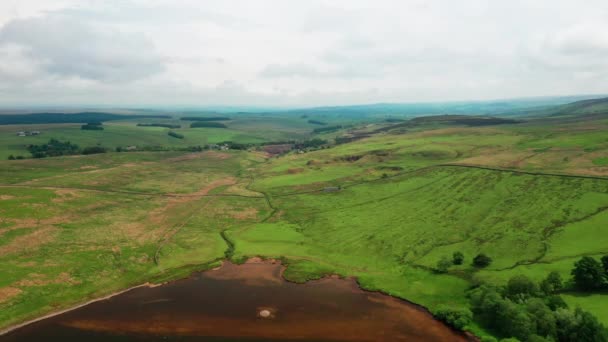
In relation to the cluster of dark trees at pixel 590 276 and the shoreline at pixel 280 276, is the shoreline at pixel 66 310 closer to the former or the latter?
the shoreline at pixel 280 276

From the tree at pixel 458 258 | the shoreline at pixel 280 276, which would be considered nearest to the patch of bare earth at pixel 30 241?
the shoreline at pixel 280 276

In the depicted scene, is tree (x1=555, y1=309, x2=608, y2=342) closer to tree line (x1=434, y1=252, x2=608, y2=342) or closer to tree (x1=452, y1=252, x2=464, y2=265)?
tree line (x1=434, y1=252, x2=608, y2=342)

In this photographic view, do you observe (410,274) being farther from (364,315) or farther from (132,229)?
(132,229)

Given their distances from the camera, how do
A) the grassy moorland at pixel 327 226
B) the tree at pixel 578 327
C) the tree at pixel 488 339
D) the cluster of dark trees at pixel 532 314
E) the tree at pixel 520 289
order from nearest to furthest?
the tree at pixel 578 327 < the cluster of dark trees at pixel 532 314 < the tree at pixel 488 339 < the tree at pixel 520 289 < the grassy moorland at pixel 327 226

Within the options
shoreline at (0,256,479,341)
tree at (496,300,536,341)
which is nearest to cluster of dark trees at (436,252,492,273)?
shoreline at (0,256,479,341)

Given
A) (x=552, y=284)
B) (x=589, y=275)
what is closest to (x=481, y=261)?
(x=552, y=284)

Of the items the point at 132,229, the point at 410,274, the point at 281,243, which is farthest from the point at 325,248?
the point at 132,229

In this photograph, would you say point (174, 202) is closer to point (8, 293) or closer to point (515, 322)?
point (8, 293)
